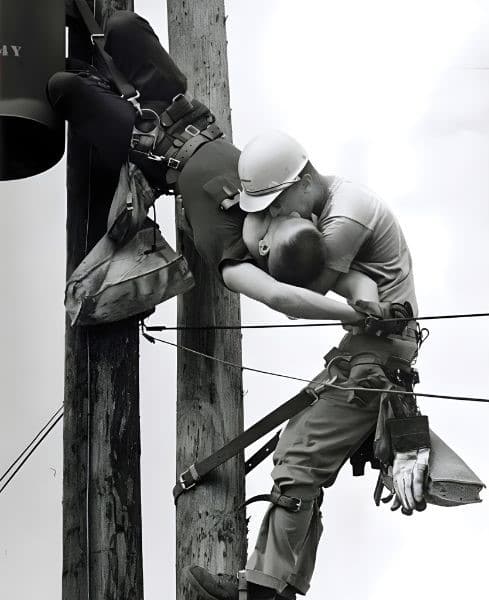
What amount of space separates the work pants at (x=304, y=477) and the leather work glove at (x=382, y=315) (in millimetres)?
301

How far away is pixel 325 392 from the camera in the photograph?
19.9ft

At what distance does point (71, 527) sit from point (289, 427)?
1.17 m

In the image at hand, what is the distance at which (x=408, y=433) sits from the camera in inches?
231

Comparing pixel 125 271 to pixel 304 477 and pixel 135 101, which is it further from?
pixel 304 477

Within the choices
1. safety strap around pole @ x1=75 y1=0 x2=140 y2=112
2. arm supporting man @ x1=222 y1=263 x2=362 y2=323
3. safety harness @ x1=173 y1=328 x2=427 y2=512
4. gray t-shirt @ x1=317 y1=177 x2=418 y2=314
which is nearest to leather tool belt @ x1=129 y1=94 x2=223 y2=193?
safety strap around pole @ x1=75 y1=0 x2=140 y2=112

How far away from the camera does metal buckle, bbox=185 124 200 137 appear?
668cm

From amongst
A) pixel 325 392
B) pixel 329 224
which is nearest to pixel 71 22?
pixel 329 224

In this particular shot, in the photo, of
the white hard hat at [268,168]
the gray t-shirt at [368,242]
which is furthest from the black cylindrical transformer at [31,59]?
the gray t-shirt at [368,242]

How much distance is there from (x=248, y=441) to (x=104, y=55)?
2.11 meters

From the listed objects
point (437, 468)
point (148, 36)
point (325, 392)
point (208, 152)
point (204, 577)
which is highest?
point (148, 36)

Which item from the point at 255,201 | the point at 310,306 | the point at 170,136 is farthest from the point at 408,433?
the point at 170,136

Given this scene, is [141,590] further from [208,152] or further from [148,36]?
[148,36]

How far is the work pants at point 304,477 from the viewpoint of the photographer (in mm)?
5891

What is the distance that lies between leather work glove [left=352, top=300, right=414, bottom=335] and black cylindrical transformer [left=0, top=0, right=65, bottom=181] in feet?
6.43
